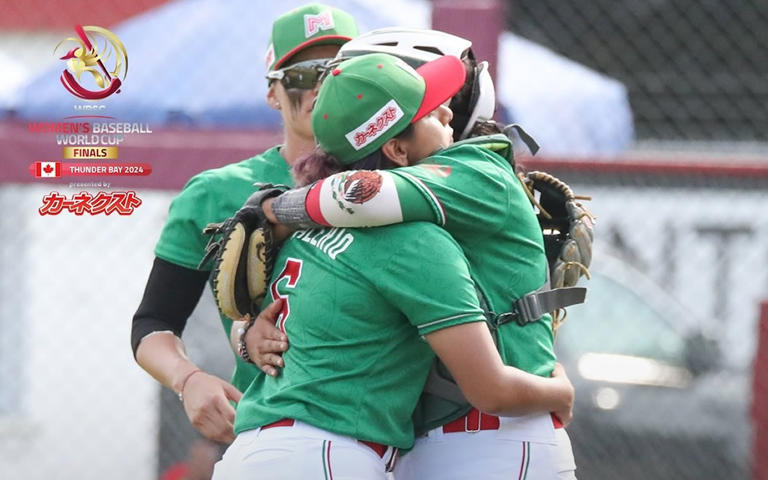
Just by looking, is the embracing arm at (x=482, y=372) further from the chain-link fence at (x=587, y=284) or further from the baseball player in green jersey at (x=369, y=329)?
the chain-link fence at (x=587, y=284)

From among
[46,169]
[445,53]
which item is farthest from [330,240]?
[46,169]

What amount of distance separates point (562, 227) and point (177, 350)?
0.91 m

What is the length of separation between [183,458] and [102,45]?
189cm

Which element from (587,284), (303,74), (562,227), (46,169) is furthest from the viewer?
(587,284)

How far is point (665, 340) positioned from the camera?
19.6ft

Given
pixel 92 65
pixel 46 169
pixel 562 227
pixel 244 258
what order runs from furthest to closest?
pixel 46 169
pixel 92 65
pixel 562 227
pixel 244 258

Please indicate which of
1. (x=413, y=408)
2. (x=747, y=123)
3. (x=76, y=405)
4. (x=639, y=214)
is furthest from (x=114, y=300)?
(x=413, y=408)

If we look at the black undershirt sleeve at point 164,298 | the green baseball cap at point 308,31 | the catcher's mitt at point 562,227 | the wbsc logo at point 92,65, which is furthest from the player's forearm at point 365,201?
the wbsc logo at point 92,65

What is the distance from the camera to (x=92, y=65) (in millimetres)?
4074

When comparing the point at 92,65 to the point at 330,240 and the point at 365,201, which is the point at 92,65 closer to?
the point at 330,240

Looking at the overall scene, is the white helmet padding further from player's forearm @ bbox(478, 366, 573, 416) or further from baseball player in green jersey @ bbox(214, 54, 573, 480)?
player's forearm @ bbox(478, 366, 573, 416)

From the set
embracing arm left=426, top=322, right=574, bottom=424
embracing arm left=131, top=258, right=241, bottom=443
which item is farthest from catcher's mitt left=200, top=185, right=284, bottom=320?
embracing arm left=426, top=322, right=574, bottom=424

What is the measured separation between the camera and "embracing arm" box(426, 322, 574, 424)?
6.54ft

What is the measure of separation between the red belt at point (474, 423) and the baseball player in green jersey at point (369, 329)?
0.08 m
